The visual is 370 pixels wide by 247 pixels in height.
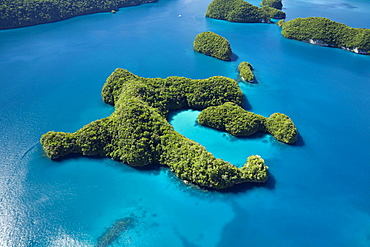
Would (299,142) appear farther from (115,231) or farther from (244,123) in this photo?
(115,231)

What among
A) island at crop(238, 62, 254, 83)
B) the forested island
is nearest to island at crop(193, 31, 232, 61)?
island at crop(238, 62, 254, 83)

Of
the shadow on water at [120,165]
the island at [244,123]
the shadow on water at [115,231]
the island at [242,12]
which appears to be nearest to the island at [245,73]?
the island at [244,123]

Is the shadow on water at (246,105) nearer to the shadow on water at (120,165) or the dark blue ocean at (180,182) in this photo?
the dark blue ocean at (180,182)

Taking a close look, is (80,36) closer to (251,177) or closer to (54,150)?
(54,150)

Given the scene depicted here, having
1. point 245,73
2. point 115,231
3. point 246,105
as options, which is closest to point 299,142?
point 246,105

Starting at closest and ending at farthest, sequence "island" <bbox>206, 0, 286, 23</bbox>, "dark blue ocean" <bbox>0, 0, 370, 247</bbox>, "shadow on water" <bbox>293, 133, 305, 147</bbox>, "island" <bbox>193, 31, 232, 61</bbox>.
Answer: "dark blue ocean" <bbox>0, 0, 370, 247</bbox> < "shadow on water" <bbox>293, 133, 305, 147</bbox> < "island" <bbox>193, 31, 232, 61</bbox> < "island" <bbox>206, 0, 286, 23</bbox>

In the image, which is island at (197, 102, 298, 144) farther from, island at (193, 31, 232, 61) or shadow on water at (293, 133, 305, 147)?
island at (193, 31, 232, 61)
